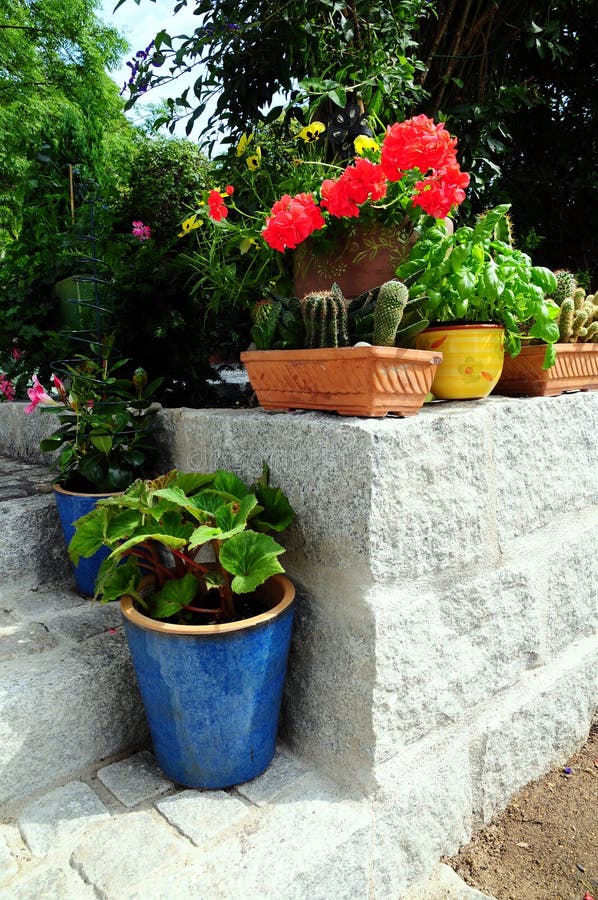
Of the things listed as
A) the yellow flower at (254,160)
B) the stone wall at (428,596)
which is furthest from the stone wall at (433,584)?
the yellow flower at (254,160)

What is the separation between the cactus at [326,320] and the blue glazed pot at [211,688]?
0.57 m

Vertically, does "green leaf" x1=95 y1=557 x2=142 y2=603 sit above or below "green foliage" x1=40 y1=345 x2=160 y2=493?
below

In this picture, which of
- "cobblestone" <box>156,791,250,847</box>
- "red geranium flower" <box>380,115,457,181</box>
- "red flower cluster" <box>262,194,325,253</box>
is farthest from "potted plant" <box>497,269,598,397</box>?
"cobblestone" <box>156,791,250,847</box>

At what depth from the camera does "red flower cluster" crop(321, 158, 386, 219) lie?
143cm

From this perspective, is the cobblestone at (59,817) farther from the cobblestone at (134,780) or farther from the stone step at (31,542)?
the stone step at (31,542)

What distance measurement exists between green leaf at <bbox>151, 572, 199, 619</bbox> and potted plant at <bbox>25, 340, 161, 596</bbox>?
23.3 inches

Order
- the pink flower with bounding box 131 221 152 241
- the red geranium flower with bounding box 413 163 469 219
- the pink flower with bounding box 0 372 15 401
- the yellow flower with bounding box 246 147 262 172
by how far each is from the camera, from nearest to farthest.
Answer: the red geranium flower with bounding box 413 163 469 219 → the yellow flower with bounding box 246 147 262 172 → the pink flower with bounding box 131 221 152 241 → the pink flower with bounding box 0 372 15 401

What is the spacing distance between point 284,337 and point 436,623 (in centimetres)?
77

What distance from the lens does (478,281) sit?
55.4 inches

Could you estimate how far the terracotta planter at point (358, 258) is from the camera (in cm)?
159

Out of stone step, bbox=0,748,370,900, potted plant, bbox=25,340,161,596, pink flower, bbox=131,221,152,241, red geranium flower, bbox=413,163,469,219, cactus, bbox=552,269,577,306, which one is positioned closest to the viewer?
stone step, bbox=0,748,370,900

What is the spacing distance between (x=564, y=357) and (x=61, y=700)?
1.55 meters

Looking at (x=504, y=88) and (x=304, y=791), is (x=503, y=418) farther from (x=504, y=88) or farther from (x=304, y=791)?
(x=504, y=88)

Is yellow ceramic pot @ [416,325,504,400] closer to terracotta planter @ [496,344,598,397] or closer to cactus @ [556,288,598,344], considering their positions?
terracotta planter @ [496,344,598,397]
